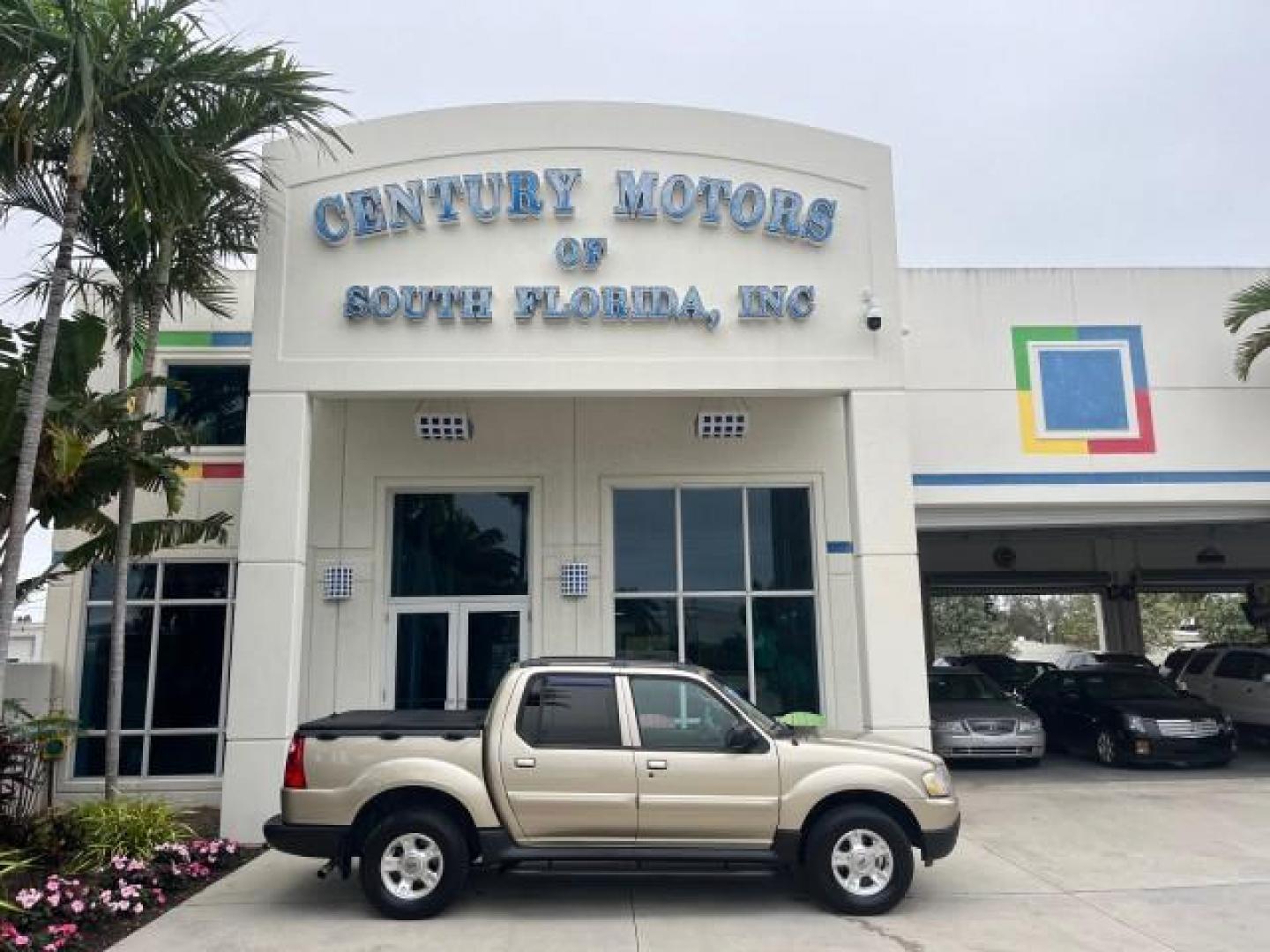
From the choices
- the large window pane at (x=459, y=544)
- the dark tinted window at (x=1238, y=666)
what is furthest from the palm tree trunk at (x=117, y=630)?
the dark tinted window at (x=1238, y=666)

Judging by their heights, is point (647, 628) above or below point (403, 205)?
below

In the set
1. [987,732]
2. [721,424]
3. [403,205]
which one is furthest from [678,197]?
[987,732]

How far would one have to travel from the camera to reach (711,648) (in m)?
13.0

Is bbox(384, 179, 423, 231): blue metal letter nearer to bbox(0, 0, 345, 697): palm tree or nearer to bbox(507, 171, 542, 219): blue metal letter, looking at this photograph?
bbox(507, 171, 542, 219): blue metal letter

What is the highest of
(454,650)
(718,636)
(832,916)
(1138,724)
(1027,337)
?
(1027,337)

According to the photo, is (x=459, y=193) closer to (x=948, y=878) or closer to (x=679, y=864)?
(x=679, y=864)

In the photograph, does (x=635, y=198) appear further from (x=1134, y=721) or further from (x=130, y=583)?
(x=1134, y=721)

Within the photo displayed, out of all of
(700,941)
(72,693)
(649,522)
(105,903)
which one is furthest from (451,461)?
(700,941)

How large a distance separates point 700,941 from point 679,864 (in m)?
0.63

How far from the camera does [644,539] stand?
13219 mm

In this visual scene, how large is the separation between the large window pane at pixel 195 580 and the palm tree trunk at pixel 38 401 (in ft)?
14.8

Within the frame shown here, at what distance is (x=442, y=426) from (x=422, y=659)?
3.08 m

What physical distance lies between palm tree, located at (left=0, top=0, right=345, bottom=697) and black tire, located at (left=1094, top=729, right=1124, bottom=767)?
551 inches

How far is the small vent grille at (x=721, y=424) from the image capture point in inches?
503
